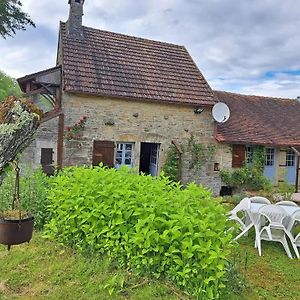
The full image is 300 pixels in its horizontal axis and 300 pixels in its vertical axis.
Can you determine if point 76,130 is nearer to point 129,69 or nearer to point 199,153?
point 129,69

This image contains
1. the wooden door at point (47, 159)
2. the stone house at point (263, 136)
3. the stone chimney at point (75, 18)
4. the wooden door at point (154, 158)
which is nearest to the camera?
the wooden door at point (47, 159)

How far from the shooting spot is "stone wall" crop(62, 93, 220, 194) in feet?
38.8

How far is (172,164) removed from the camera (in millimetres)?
13281

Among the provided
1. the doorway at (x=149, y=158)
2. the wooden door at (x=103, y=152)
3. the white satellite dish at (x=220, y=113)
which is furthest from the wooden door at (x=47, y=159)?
the white satellite dish at (x=220, y=113)

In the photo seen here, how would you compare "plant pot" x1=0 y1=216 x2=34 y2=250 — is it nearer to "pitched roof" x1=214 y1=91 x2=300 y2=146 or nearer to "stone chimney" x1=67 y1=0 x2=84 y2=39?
"pitched roof" x1=214 y1=91 x2=300 y2=146

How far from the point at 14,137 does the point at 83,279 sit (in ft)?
6.71

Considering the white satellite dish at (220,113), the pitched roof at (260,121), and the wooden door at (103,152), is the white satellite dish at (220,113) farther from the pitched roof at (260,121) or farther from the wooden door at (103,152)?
the wooden door at (103,152)

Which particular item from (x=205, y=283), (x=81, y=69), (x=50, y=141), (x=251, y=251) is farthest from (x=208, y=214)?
(x=81, y=69)

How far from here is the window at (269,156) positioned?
51.0 ft

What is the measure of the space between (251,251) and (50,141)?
322 inches

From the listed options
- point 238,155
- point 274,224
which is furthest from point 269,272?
point 238,155

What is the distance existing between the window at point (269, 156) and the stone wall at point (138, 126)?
316 cm

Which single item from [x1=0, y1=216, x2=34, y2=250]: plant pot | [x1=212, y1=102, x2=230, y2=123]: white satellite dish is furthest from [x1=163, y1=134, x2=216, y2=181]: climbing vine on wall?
[x1=0, y1=216, x2=34, y2=250]: plant pot

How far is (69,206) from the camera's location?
4.68 metres
